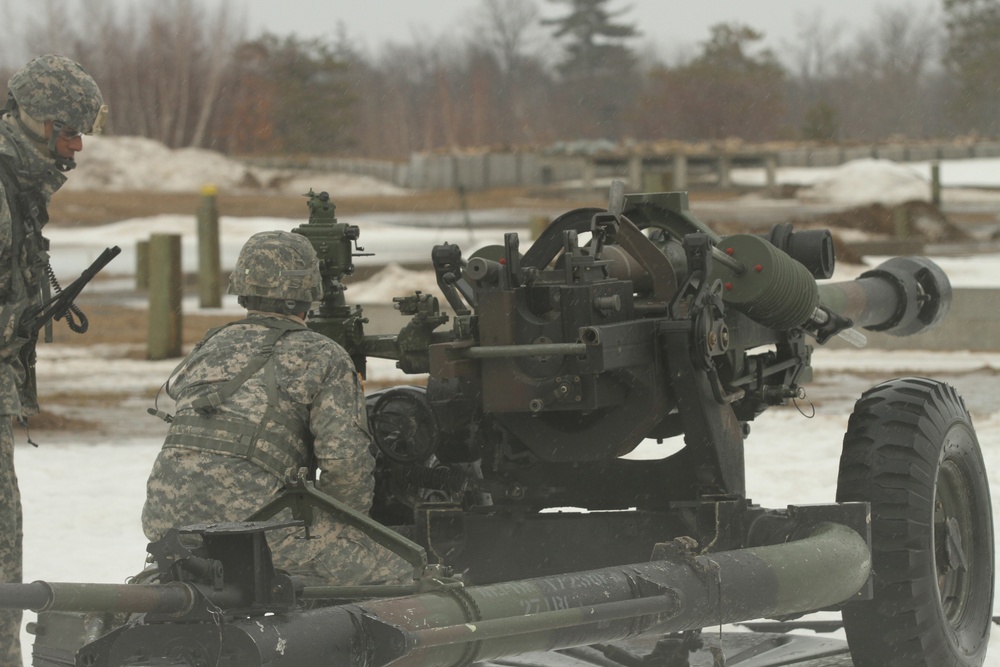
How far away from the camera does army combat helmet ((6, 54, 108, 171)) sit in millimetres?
5586

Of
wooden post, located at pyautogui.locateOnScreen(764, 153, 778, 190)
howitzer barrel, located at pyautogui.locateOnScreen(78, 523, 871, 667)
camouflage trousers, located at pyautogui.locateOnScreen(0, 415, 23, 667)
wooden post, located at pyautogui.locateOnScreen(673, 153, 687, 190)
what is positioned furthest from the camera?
wooden post, located at pyautogui.locateOnScreen(764, 153, 778, 190)

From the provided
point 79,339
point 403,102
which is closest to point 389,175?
point 403,102

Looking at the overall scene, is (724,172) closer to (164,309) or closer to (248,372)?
(164,309)

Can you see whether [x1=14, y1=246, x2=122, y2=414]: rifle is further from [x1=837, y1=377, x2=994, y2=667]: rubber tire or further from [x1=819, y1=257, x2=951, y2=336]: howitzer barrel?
[x1=819, y1=257, x2=951, y2=336]: howitzer barrel

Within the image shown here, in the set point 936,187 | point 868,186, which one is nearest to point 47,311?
point 936,187

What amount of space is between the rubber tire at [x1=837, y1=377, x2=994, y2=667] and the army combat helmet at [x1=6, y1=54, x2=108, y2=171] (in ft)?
9.00

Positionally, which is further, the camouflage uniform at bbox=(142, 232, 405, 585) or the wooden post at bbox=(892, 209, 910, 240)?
the wooden post at bbox=(892, 209, 910, 240)

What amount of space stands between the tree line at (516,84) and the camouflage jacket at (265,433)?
3512cm

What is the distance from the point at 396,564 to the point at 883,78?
4369cm

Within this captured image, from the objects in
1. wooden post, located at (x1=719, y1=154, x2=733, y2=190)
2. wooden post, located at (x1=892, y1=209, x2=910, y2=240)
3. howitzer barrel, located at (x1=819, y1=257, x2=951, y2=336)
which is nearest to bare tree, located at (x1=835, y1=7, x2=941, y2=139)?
wooden post, located at (x1=719, y1=154, x2=733, y2=190)

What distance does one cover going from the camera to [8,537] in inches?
218

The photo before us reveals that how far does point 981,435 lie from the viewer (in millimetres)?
10805

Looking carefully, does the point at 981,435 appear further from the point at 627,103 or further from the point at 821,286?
the point at 627,103

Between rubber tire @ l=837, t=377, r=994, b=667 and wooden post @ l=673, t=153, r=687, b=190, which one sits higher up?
wooden post @ l=673, t=153, r=687, b=190
